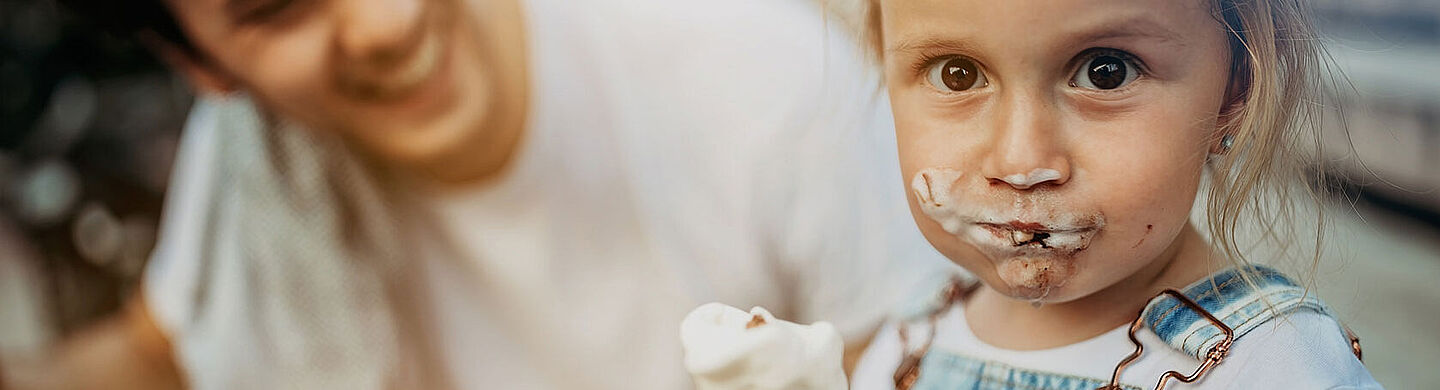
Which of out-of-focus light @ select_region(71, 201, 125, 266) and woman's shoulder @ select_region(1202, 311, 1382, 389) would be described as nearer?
woman's shoulder @ select_region(1202, 311, 1382, 389)

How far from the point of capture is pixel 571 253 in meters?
0.87

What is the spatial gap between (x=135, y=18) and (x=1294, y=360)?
2.70 ft

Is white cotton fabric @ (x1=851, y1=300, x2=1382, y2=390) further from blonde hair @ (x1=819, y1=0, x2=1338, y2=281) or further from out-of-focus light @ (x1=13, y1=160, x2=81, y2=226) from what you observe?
out-of-focus light @ (x1=13, y1=160, x2=81, y2=226)

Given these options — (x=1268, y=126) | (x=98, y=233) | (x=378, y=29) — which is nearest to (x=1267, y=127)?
(x=1268, y=126)

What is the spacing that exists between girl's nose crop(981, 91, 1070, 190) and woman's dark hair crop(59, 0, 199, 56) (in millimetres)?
619

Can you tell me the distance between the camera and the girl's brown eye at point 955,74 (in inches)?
22.5

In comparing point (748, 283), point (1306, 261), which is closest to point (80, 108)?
point (748, 283)

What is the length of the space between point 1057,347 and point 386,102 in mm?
504

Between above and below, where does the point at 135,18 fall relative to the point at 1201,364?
above

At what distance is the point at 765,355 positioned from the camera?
63cm

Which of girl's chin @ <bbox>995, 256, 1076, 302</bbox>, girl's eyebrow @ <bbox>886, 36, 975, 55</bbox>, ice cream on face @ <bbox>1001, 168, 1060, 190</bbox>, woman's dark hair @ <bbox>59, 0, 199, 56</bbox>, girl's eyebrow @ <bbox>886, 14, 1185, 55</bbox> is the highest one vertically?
woman's dark hair @ <bbox>59, 0, 199, 56</bbox>

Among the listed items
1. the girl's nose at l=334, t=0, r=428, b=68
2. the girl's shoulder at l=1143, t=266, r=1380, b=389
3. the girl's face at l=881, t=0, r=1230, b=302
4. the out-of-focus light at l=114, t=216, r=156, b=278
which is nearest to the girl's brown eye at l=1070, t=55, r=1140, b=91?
the girl's face at l=881, t=0, r=1230, b=302

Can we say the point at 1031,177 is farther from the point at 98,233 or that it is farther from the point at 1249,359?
the point at 98,233

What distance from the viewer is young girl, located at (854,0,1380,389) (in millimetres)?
531
